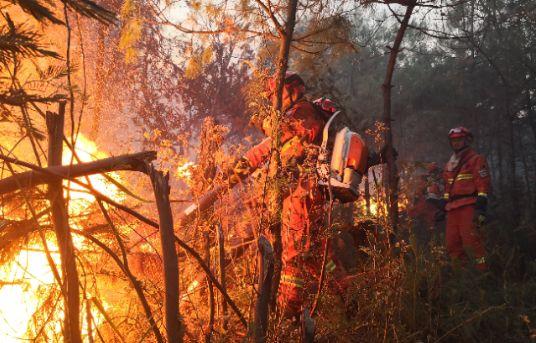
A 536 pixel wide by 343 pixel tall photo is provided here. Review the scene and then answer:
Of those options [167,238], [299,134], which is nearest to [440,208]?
[299,134]

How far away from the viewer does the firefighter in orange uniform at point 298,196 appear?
297cm

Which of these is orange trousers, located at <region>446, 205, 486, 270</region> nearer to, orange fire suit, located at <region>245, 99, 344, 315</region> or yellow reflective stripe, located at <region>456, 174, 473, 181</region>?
yellow reflective stripe, located at <region>456, 174, 473, 181</region>

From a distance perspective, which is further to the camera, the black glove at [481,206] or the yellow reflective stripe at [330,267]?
the black glove at [481,206]

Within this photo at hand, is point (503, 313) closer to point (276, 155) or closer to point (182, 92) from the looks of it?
point (276, 155)

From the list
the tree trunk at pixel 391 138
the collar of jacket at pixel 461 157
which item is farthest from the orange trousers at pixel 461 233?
the tree trunk at pixel 391 138

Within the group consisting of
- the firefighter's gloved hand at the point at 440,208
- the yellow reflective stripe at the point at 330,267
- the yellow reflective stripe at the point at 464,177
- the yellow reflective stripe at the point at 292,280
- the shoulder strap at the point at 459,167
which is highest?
the shoulder strap at the point at 459,167

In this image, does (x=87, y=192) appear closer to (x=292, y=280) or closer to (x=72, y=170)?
(x=72, y=170)

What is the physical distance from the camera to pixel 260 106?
9.36ft

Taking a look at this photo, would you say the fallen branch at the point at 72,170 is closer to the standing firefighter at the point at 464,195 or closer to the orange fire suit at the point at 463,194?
the standing firefighter at the point at 464,195

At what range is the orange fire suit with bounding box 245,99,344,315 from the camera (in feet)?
9.79

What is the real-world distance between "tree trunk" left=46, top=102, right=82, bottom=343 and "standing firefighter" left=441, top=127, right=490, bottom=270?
573 centimetres

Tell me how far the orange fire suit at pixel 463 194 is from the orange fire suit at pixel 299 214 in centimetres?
346

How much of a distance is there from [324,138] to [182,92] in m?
8.68

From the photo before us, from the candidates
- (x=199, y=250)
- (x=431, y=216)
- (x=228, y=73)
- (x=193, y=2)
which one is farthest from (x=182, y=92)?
(x=199, y=250)
